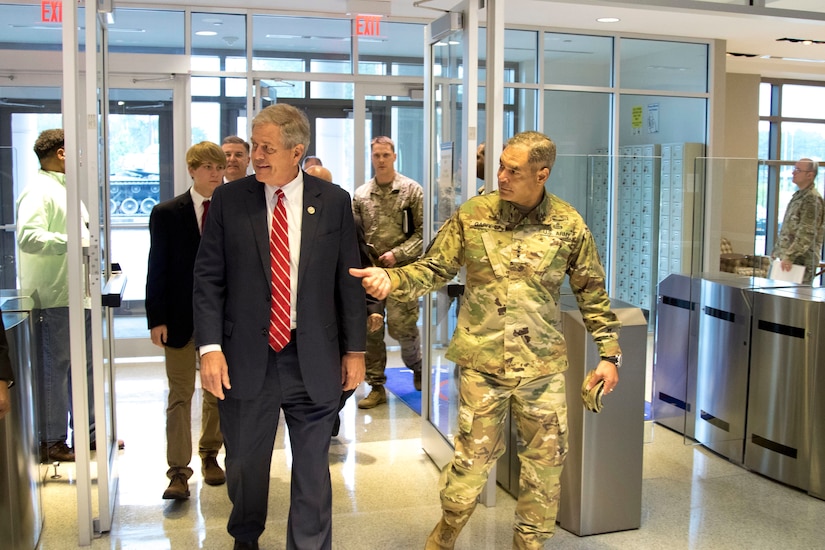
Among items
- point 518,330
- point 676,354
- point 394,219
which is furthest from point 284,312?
point 676,354

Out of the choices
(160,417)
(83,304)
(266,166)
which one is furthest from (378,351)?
(266,166)

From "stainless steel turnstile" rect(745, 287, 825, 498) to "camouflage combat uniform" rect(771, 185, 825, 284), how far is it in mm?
235

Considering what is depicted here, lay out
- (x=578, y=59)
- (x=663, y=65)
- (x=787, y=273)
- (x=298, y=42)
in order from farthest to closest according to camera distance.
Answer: (x=663, y=65)
(x=578, y=59)
(x=298, y=42)
(x=787, y=273)

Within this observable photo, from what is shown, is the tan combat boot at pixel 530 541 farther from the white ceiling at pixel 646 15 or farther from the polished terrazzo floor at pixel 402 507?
the white ceiling at pixel 646 15

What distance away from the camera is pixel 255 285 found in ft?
9.09

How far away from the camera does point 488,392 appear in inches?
118

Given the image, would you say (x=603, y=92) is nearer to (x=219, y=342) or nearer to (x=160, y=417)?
(x=160, y=417)

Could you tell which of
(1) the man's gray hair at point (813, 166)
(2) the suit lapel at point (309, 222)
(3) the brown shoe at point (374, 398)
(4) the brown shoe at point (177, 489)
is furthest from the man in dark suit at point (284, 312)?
(1) the man's gray hair at point (813, 166)

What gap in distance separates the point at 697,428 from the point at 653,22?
4.31 metres

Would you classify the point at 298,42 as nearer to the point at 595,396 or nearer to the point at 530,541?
the point at 595,396

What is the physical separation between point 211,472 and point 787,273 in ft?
10.8

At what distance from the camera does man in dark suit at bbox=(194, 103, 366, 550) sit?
2.77 metres

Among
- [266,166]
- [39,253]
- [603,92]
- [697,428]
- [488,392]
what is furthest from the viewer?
[603,92]

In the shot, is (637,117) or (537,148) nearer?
(537,148)
